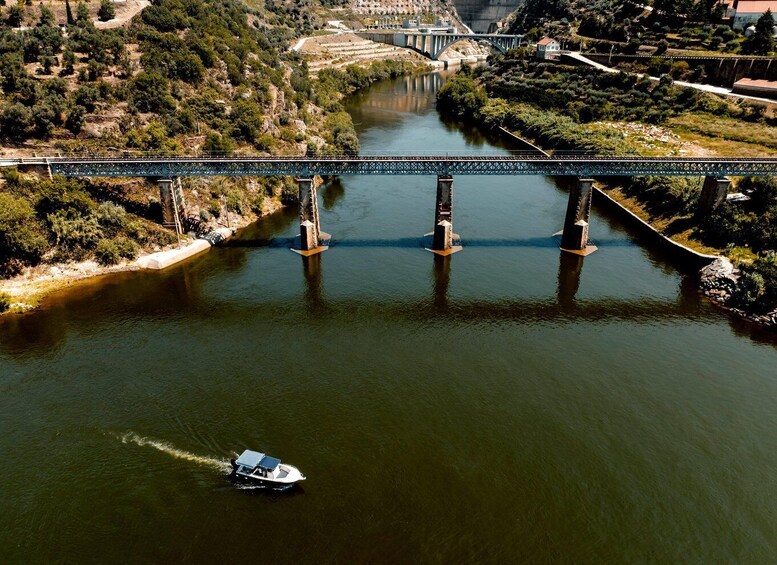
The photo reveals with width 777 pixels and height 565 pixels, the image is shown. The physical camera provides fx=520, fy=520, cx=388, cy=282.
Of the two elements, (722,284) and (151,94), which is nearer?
(722,284)

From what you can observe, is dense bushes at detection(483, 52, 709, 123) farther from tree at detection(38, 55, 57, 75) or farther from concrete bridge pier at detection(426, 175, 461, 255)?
tree at detection(38, 55, 57, 75)

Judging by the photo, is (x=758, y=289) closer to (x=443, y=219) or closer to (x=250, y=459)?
(x=443, y=219)

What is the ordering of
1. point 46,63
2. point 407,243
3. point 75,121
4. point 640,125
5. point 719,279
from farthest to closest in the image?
point 640,125 < point 46,63 < point 75,121 < point 407,243 < point 719,279

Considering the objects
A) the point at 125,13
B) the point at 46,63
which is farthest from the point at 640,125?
the point at 46,63

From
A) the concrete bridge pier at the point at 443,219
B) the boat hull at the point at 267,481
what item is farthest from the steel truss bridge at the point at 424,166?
the boat hull at the point at 267,481

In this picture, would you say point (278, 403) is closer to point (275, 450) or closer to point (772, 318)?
point (275, 450)

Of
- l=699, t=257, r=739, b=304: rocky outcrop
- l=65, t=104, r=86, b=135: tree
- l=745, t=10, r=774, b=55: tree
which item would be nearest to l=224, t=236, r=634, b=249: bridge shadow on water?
l=699, t=257, r=739, b=304: rocky outcrop
